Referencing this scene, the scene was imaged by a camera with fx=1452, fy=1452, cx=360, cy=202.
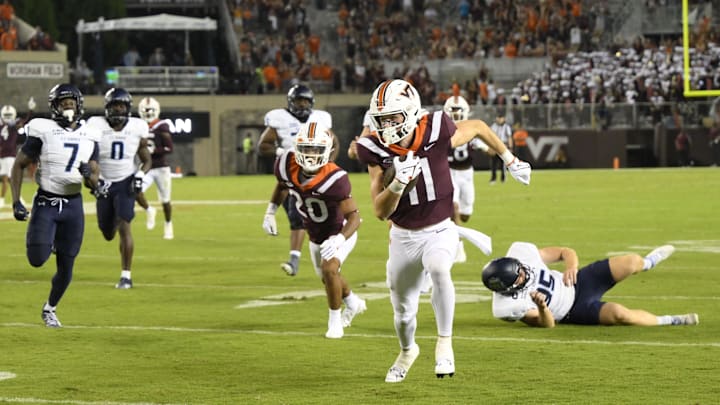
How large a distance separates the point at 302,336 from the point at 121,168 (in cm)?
442

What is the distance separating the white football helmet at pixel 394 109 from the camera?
7.33 m

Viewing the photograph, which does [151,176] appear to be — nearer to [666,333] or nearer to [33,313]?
[33,313]

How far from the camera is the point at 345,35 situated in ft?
150

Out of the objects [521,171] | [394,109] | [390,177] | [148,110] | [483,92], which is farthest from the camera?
[483,92]

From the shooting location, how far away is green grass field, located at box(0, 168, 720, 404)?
750 cm

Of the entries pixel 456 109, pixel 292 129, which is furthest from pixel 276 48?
pixel 292 129

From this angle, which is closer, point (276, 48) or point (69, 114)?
point (69, 114)

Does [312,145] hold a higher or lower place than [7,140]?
higher

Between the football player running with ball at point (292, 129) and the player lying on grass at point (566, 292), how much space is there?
11.9 ft

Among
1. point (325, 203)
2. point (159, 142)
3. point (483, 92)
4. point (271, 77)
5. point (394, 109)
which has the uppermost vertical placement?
point (394, 109)

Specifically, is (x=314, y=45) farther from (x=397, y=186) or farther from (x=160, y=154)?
(x=397, y=186)

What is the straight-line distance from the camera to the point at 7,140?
2616 cm

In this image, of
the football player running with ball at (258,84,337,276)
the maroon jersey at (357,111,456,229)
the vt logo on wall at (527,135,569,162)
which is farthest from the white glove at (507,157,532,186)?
the vt logo on wall at (527,135,569,162)

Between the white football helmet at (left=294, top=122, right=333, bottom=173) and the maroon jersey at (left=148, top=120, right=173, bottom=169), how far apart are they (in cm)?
902
